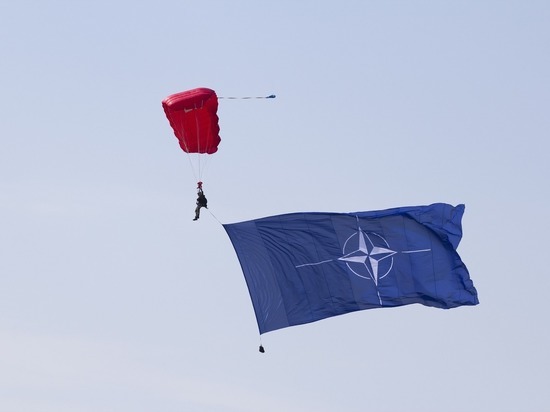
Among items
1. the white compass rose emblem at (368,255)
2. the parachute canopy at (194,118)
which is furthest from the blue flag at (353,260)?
the parachute canopy at (194,118)

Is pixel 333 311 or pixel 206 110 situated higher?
pixel 206 110

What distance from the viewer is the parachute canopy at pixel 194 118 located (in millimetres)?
62106

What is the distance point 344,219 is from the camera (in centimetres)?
6138

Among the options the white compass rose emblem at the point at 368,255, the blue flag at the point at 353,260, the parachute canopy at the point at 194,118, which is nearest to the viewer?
the blue flag at the point at 353,260

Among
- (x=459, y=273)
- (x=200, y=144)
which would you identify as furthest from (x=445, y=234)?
(x=200, y=144)

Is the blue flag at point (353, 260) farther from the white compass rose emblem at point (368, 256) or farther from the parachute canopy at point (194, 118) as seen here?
the parachute canopy at point (194, 118)

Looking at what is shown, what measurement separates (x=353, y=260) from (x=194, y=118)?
5.07 m

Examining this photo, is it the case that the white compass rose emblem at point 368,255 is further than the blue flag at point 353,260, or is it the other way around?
the white compass rose emblem at point 368,255

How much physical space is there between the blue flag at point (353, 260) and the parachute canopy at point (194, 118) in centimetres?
326

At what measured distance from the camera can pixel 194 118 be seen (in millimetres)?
62438

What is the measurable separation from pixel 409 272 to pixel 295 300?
110 inches

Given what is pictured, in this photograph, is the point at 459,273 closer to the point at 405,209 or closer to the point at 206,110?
the point at 405,209

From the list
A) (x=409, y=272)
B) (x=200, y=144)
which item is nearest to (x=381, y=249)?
(x=409, y=272)

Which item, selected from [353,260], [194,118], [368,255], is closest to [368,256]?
[368,255]
